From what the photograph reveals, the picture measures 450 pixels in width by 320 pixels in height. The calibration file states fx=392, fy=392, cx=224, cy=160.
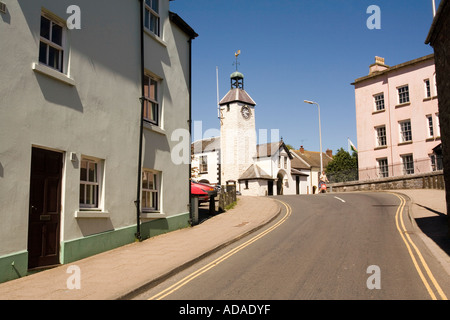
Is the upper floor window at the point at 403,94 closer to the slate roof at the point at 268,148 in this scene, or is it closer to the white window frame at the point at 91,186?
the slate roof at the point at 268,148

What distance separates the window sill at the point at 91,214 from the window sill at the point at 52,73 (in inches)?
131

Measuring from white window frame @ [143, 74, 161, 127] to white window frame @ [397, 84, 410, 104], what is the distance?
88.5 feet

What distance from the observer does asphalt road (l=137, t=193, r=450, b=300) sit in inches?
277

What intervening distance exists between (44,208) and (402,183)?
2750 centimetres

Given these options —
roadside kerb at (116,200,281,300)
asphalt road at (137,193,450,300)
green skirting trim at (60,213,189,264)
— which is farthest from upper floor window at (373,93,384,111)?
green skirting trim at (60,213,189,264)

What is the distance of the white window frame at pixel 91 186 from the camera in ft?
35.1

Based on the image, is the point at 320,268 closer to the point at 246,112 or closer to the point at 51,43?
the point at 51,43

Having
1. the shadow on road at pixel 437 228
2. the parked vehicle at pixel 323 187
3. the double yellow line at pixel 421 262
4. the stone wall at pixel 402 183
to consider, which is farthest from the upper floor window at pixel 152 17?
the parked vehicle at pixel 323 187

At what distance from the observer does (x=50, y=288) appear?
7.59 metres

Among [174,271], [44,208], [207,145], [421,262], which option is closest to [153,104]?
[44,208]

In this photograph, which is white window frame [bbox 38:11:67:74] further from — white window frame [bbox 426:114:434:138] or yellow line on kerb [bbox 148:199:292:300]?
white window frame [bbox 426:114:434:138]

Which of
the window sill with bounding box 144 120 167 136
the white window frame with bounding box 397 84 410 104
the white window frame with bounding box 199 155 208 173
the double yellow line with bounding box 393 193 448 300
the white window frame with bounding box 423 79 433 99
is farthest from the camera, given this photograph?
the white window frame with bounding box 199 155 208 173

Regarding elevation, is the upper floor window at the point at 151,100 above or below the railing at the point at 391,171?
above

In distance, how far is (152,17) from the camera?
14.6 m
